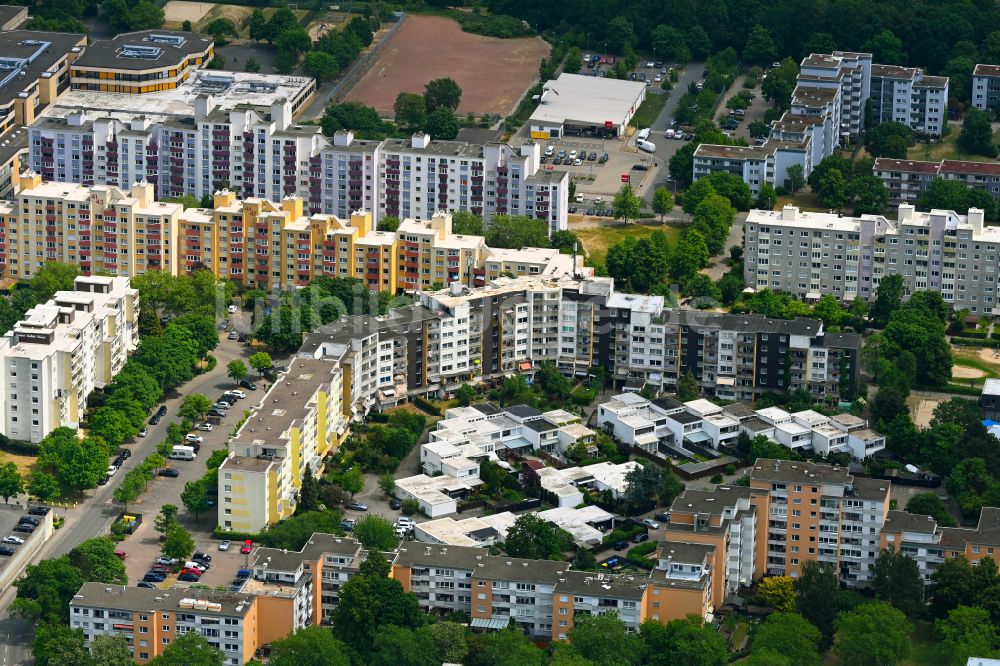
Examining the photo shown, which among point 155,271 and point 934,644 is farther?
point 155,271

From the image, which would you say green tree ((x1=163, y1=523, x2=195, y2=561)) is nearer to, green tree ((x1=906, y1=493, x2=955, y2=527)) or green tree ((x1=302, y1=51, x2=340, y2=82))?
green tree ((x1=906, y1=493, x2=955, y2=527))

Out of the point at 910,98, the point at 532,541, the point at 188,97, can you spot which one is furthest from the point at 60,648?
the point at 910,98

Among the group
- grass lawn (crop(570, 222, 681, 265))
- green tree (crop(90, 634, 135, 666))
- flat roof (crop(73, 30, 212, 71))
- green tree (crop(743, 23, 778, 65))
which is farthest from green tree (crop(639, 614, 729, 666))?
green tree (crop(743, 23, 778, 65))

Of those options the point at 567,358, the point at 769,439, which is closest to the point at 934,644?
the point at 769,439

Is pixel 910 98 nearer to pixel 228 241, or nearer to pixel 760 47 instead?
pixel 760 47

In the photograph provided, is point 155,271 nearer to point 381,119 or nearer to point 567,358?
point 567,358

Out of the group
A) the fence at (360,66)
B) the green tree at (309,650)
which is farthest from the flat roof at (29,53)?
the green tree at (309,650)
